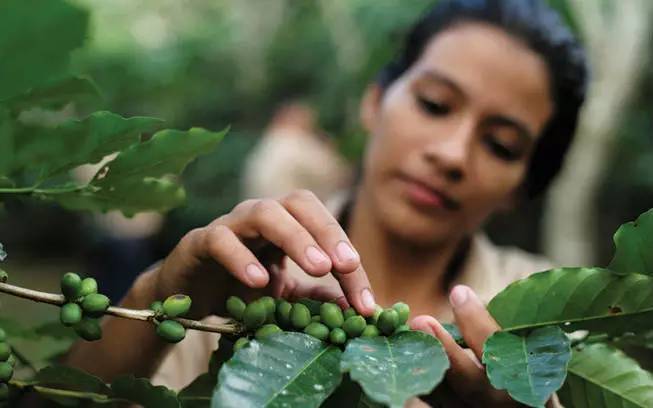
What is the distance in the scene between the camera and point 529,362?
54cm

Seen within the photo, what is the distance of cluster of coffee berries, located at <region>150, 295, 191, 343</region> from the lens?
0.55 meters

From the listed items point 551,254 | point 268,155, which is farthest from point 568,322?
point 551,254

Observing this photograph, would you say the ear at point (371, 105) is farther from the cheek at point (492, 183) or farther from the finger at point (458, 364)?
the finger at point (458, 364)

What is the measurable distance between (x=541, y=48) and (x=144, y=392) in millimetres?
992

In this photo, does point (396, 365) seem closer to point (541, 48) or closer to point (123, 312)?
point (123, 312)

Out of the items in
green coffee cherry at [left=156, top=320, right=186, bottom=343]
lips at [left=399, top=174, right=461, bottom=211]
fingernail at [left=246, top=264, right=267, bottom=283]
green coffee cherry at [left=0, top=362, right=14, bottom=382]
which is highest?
lips at [left=399, top=174, right=461, bottom=211]

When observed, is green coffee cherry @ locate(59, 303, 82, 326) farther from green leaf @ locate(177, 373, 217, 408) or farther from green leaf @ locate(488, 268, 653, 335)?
green leaf @ locate(488, 268, 653, 335)

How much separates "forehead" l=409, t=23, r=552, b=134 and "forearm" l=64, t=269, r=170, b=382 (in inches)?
25.6

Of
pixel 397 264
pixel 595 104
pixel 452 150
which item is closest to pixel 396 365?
pixel 452 150

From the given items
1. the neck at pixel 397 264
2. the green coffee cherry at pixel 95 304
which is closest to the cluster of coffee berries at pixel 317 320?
the green coffee cherry at pixel 95 304

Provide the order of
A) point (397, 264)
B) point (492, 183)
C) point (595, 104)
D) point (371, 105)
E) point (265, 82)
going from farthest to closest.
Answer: point (265, 82) < point (595, 104) < point (371, 105) < point (397, 264) < point (492, 183)

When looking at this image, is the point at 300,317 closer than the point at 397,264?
Yes

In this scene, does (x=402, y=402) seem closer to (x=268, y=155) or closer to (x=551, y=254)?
(x=268, y=155)

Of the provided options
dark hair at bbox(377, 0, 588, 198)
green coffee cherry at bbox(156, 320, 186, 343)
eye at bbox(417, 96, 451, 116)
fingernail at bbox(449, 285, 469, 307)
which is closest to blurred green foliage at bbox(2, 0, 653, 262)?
dark hair at bbox(377, 0, 588, 198)
